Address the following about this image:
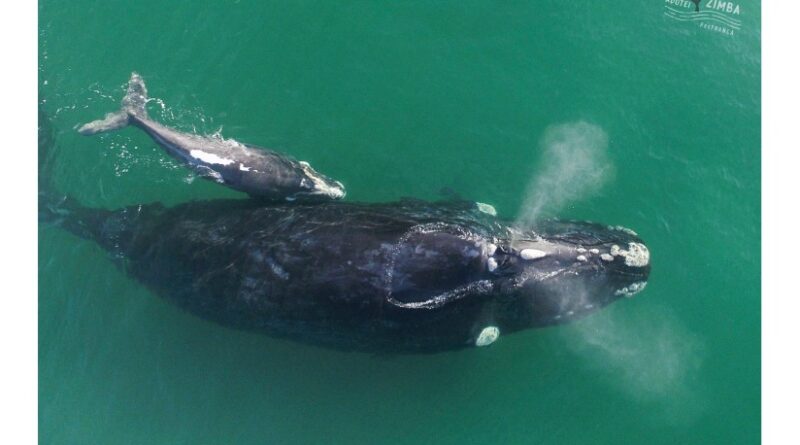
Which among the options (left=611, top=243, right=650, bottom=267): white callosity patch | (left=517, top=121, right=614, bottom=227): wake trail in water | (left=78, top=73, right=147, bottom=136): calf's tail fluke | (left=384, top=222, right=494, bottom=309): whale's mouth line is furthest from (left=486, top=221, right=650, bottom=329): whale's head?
(left=78, top=73, right=147, bottom=136): calf's tail fluke

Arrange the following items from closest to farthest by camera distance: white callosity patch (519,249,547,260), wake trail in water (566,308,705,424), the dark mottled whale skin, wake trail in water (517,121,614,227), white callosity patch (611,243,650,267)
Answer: the dark mottled whale skin < white callosity patch (519,249,547,260) < white callosity patch (611,243,650,267) < wake trail in water (566,308,705,424) < wake trail in water (517,121,614,227)

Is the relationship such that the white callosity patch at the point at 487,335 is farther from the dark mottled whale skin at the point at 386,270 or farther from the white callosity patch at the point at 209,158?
the white callosity patch at the point at 209,158

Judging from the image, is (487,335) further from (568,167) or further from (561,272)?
(568,167)

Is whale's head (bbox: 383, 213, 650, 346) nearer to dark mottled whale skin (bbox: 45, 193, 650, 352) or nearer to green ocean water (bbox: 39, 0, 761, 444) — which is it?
dark mottled whale skin (bbox: 45, 193, 650, 352)

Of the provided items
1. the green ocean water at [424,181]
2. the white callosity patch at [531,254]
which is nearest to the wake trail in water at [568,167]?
the green ocean water at [424,181]

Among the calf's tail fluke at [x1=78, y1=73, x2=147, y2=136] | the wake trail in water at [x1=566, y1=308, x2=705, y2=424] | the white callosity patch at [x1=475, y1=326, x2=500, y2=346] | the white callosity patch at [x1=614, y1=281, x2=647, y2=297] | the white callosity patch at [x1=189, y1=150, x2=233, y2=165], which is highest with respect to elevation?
the calf's tail fluke at [x1=78, y1=73, x2=147, y2=136]

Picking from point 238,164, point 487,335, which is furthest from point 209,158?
point 487,335
